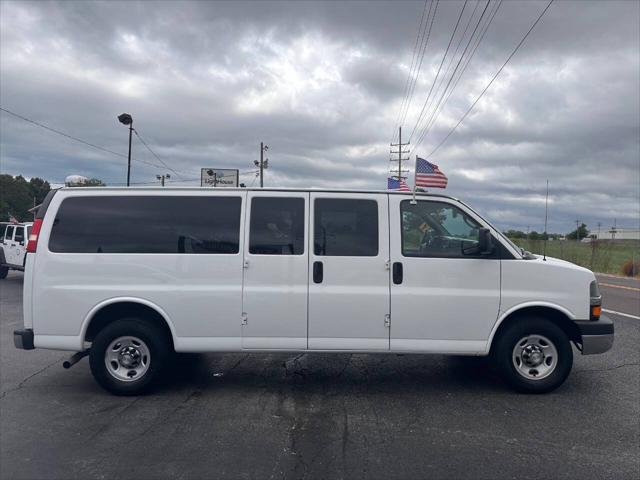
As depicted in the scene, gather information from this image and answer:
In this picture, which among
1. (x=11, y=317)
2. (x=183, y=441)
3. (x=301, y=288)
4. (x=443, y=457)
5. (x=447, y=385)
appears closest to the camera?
(x=443, y=457)

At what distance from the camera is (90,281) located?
568cm

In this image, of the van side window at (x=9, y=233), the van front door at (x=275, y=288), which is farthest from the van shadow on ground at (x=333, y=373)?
the van side window at (x=9, y=233)

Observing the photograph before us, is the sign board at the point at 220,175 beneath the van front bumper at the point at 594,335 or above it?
above

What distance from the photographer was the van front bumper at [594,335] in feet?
18.6

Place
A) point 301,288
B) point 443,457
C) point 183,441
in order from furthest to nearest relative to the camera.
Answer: point 301,288 → point 183,441 → point 443,457

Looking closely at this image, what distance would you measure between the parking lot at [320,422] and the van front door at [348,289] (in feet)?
2.16

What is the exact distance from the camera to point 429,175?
7379mm

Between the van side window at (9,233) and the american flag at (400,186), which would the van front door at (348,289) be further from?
the van side window at (9,233)

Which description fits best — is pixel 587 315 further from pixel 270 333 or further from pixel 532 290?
pixel 270 333

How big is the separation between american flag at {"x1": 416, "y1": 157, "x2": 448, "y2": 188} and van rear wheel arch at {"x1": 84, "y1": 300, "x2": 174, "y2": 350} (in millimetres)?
3760

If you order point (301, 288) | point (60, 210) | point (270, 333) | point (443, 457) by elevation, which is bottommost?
point (443, 457)

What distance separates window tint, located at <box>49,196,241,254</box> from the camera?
574 centimetres

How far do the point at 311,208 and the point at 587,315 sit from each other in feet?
10.3

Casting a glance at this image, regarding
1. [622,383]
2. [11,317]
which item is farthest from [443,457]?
[11,317]
